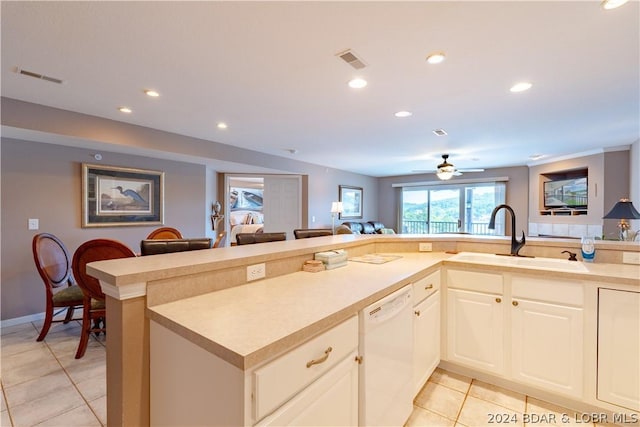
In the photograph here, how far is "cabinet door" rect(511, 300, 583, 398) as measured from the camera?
1781 mm

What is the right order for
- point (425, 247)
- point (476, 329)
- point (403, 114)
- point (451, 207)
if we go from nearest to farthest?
point (476, 329)
point (425, 247)
point (403, 114)
point (451, 207)

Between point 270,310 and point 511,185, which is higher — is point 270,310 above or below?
below

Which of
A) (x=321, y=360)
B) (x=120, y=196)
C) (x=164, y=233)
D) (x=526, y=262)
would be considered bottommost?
(x=321, y=360)

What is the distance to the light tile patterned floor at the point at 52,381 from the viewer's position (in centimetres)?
179

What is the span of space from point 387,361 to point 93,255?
2.55 m

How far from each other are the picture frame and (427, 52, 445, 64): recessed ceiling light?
5480 millimetres

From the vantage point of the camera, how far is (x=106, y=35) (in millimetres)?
1779

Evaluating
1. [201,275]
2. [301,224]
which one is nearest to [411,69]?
[201,275]

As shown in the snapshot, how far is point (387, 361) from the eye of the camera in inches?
56.1

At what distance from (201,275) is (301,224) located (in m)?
5.16

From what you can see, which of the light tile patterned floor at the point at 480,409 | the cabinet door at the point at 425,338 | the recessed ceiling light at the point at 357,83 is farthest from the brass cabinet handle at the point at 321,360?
the recessed ceiling light at the point at 357,83

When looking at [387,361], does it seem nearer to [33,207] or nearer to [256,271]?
[256,271]

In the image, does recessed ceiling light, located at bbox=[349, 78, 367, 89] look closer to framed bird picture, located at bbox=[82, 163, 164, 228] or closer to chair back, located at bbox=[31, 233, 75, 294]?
chair back, located at bbox=[31, 233, 75, 294]

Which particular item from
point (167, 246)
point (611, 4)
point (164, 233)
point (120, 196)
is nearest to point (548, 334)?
point (611, 4)
